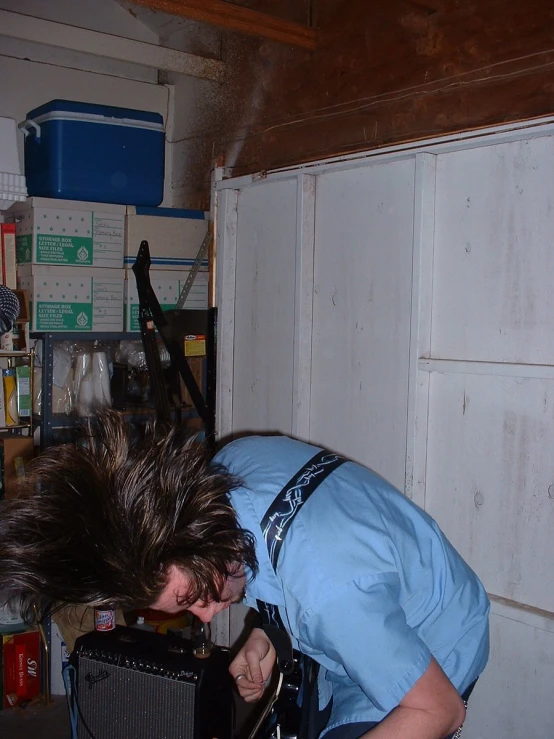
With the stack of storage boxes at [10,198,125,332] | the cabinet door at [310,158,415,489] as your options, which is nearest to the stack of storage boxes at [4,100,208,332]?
the stack of storage boxes at [10,198,125,332]

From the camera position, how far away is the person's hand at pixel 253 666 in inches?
53.7

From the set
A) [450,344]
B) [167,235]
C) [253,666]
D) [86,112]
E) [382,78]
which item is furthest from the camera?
[167,235]

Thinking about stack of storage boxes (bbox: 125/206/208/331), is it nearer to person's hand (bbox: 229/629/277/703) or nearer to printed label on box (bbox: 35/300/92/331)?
printed label on box (bbox: 35/300/92/331)

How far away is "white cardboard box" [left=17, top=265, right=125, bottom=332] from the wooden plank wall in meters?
0.66

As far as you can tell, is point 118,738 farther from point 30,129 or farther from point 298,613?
point 30,129

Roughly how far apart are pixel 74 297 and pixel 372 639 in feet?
7.09

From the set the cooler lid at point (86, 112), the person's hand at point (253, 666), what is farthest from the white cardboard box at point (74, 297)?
the person's hand at point (253, 666)

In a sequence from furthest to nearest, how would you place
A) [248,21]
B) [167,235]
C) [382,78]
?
[167,235] → [248,21] → [382,78]

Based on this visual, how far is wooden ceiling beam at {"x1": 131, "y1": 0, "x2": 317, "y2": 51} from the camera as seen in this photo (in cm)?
233

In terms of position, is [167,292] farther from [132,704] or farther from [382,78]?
[132,704]

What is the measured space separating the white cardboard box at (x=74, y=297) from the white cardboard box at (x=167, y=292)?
0.03 metres

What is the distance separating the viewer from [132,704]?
5.94 ft

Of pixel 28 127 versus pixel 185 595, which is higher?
pixel 28 127

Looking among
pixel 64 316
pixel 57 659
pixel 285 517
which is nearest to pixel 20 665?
pixel 57 659
